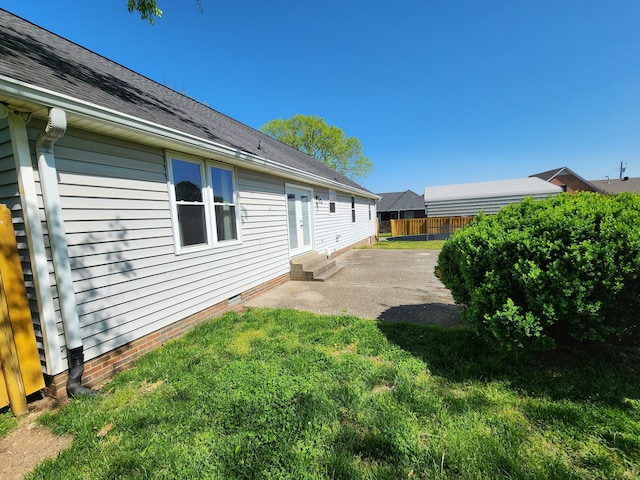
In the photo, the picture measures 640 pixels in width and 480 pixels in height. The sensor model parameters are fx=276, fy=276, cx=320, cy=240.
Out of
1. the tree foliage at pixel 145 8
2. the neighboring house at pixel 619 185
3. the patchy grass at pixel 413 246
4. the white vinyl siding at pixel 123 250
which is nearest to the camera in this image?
the white vinyl siding at pixel 123 250

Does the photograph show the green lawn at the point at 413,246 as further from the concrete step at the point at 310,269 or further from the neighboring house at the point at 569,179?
the neighboring house at the point at 569,179

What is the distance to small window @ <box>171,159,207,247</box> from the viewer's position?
445 cm

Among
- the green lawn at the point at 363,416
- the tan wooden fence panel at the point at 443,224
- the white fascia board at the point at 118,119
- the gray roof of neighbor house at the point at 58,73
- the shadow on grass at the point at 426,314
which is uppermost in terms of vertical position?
the gray roof of neighbor house at the point at 58,73

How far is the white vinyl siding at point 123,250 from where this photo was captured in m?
3.08

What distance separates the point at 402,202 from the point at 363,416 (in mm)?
36256

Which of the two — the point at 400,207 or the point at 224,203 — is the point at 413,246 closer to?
the point at 224,203

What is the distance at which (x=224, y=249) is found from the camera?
17.5 ft

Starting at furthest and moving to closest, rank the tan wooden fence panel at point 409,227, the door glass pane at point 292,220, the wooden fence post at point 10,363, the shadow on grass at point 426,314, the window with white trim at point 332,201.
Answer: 1. the tan wooden fence panel at point 409,227
2. the window with white trim at point 332,201
3. the door glass pane at point 292,220
4. the shadow on grass at point 426,314
5. the wooden fence post at point 10,363

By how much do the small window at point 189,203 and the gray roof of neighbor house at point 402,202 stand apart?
32629mm

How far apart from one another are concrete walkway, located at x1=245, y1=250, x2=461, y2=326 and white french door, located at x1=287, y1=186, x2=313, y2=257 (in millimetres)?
1485

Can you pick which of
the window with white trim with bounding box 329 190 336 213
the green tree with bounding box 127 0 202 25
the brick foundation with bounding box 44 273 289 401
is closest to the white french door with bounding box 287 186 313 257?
the window with white trim with bounding box 329 190 336 213

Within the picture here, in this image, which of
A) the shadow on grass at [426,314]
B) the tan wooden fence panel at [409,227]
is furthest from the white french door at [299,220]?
the tan wooden fence panel at [409,227]

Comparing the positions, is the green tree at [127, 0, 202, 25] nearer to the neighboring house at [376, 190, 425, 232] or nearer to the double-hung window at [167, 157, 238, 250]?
the double-hung window at [167, 157, 238, 250]

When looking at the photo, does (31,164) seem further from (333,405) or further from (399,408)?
(399,408)
